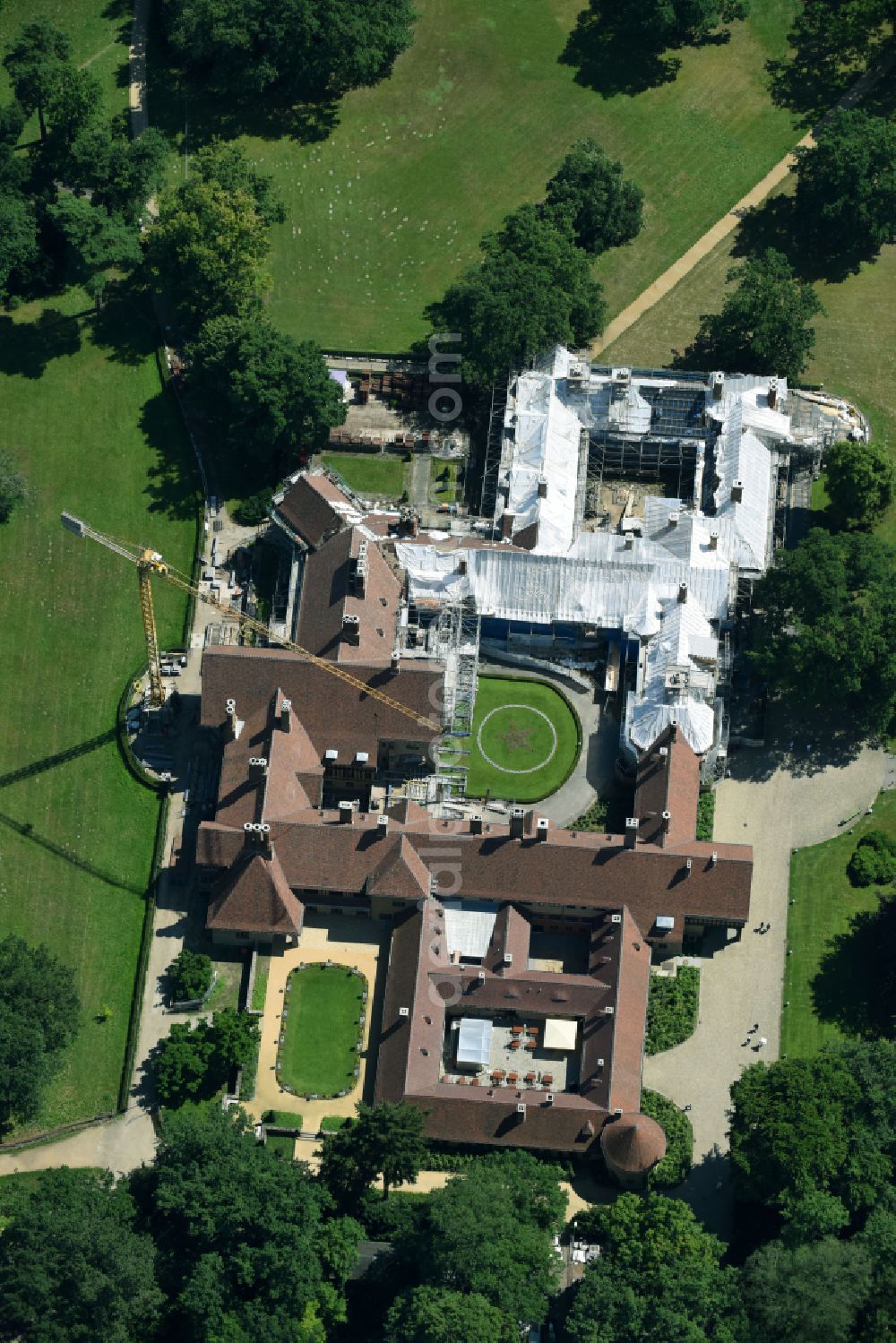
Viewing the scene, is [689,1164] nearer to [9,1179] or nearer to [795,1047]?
[795,1047]

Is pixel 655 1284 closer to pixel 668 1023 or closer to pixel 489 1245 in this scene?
pixel 489 1245

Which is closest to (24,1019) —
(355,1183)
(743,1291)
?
(355,1183)

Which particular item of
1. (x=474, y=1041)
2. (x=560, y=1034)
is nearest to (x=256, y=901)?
(x=474, y=1041)

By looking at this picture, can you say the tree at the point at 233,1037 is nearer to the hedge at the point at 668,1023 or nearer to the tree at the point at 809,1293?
the hedge at the point at 668,1023

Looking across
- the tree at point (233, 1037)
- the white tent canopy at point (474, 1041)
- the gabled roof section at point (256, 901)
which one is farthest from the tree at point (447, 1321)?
the gabled roof section at point (256, 901)

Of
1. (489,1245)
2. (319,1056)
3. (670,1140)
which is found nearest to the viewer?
(489,1245)

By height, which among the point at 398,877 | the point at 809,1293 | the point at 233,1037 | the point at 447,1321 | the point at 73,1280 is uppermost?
the point at 398,877
